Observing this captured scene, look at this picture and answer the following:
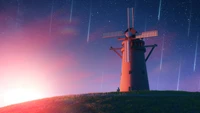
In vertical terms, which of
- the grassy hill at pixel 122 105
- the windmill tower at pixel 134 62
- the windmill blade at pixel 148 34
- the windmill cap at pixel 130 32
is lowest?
the grassy hill at pixel 122 105

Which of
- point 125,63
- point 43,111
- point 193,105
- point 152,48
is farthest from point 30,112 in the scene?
point 152,48

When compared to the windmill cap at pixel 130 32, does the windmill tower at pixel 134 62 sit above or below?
below

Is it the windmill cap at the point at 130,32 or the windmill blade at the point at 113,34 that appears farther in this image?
the windmill blade at the point at 113,34

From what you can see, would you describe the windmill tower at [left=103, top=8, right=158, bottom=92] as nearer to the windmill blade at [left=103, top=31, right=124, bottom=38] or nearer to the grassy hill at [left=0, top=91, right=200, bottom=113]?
the windmill blade at [left=103, top=31, right=124, bottom=38]

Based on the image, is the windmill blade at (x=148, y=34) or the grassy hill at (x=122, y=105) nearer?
the grassy hill at (x=122, y=105)

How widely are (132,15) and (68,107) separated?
23596 millimetres

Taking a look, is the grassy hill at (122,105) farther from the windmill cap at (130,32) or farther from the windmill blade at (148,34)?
the windmill cap at (130,32)

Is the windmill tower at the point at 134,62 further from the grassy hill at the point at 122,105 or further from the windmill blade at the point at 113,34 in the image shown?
the grassy hill at the point at 122,105

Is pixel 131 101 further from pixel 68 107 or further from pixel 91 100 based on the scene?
pixel 68 107

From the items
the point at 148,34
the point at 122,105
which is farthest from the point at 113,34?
the point at 122,105

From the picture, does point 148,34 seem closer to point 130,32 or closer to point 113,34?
point 130,32

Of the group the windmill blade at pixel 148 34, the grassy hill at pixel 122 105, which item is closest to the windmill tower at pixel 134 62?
the windmill blade at pixel 148 34

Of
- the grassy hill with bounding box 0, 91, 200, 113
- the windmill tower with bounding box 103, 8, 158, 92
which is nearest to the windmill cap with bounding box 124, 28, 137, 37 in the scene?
the windmill tower with bounding box 103, 8, 158, 92

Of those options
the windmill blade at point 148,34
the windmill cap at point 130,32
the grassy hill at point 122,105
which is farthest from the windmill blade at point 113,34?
the grassy hill at point 122,105
